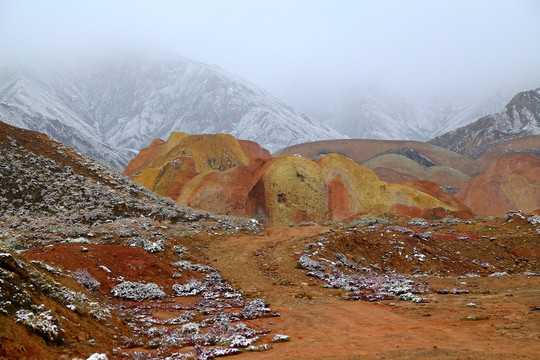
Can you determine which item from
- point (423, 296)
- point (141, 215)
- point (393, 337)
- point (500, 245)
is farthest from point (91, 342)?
point (500, 245)

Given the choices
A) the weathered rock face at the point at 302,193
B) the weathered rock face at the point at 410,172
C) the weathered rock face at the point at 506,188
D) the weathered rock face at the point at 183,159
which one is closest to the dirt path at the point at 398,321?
the weathered rock face at the point at 302,193

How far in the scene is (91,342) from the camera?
9.68 m

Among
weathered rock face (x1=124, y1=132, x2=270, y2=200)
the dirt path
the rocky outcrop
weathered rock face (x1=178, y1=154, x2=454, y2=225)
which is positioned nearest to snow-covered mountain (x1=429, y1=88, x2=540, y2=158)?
the rocky outcrop

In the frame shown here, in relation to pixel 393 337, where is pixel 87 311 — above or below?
below

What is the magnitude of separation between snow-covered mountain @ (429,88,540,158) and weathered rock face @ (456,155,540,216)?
61670mm

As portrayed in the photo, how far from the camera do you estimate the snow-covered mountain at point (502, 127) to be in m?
152

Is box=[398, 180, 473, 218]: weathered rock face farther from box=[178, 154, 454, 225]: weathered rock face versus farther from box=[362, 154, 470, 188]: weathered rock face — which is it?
box=[362, 154, 470, 188]: weathered rock face

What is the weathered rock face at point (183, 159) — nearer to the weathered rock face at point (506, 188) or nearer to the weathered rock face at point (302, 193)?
the weathered rock face at point (302, 193)

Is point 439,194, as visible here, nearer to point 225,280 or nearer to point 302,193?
point 302,193

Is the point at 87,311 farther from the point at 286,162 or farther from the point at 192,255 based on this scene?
the point at 286,162

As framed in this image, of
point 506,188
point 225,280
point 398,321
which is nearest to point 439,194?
point 506,188

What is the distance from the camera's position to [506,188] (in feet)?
290

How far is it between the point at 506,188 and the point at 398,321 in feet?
303

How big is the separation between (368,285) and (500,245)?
1294 centimetres
